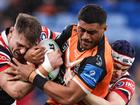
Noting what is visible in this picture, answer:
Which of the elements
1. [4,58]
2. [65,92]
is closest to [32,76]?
[65,92]

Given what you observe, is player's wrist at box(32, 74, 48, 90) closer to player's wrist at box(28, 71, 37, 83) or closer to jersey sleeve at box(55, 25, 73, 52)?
player's wrist at box(28, 71, 37, 83)

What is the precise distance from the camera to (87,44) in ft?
24.4

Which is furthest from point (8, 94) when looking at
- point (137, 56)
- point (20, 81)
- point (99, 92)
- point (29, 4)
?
point (29, 4)

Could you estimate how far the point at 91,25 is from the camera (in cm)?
735

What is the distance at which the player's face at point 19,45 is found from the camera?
7539 millimetres

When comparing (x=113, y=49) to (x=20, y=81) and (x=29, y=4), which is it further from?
(x=29, y=4)

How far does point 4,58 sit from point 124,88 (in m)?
1.38

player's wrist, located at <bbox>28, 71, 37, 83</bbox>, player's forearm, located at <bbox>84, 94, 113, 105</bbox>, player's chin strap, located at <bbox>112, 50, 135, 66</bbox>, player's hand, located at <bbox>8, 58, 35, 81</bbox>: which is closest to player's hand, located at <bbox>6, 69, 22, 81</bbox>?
player's hand, located at <bbox>8, 58, 35, 81</bbox>

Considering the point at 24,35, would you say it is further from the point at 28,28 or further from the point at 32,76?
the point at 32,76

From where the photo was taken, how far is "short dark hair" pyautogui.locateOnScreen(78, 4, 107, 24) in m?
7.37

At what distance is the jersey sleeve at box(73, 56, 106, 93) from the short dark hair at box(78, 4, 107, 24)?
0.39m

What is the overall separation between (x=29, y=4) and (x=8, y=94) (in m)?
8.32

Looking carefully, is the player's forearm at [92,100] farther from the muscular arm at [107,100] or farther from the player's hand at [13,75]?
the player's hand at [13,75]

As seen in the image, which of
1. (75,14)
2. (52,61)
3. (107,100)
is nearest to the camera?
(52,61)
